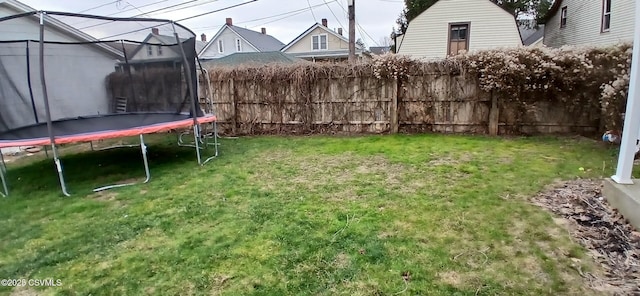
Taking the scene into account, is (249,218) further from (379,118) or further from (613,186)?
(379,118)

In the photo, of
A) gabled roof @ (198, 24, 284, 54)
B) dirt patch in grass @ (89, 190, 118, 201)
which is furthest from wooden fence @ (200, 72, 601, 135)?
gabled roof @ (198, 24, 284, 54)

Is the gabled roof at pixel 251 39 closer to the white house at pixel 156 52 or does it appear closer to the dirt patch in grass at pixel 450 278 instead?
the white house at pixel 156 52

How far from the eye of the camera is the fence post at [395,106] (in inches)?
268

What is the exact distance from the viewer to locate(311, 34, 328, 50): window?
2252 cm

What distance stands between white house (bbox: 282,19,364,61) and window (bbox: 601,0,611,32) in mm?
14035

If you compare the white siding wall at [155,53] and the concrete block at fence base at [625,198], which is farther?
the white siding wall at [155,53]

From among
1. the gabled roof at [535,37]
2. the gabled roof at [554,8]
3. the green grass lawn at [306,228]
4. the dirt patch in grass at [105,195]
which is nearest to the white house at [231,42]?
the gabled roof at [535,37]

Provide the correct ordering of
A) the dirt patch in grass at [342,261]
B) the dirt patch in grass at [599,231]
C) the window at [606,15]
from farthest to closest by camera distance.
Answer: the window at [606,15] → the dirt patch in grass at [342,261] → the dirt patch in grass at [599,231]

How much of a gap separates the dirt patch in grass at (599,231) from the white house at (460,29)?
1105 centimetres

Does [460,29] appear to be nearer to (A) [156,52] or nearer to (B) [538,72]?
(B) [538,72]

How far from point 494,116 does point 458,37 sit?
8.58 meters

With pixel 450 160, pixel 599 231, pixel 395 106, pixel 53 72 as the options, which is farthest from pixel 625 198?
pixel 53 72

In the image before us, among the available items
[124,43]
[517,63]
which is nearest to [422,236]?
[517,63]

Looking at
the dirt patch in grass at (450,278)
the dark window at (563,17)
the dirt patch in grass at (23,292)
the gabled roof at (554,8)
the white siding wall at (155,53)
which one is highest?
the gabled roof at (554,8)
